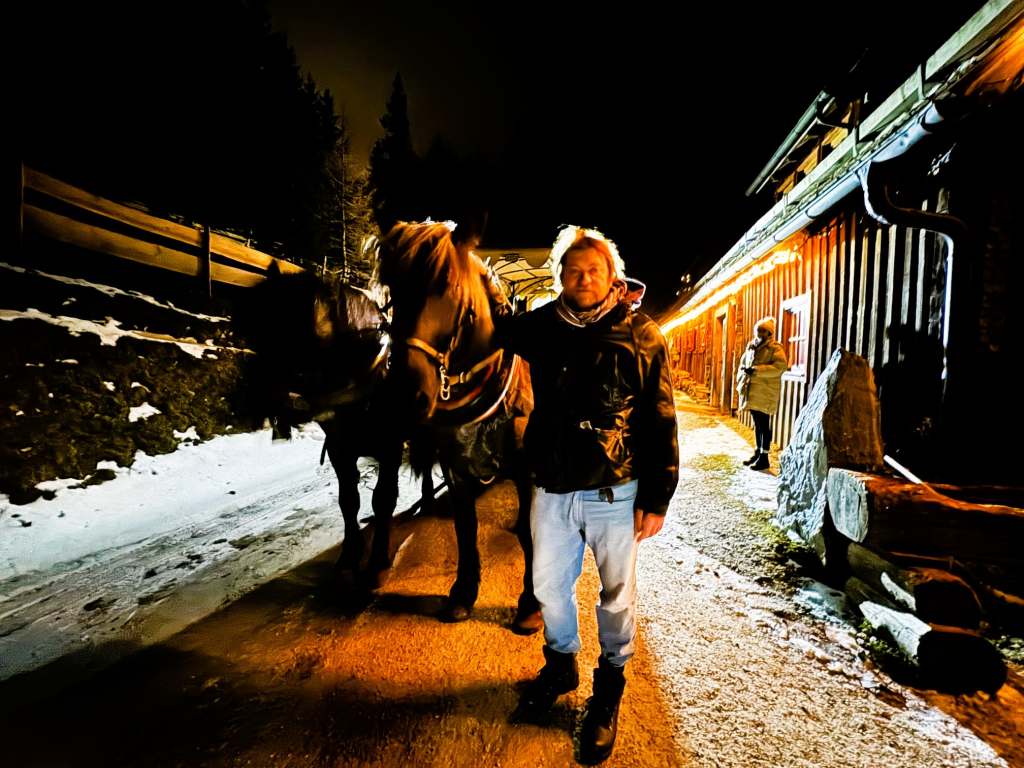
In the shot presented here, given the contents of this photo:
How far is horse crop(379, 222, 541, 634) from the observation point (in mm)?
→ 2150

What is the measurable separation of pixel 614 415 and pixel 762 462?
19.2 feet

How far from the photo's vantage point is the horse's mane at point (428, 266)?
2211 millimetres

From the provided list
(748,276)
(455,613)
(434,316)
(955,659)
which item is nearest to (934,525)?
(955,659)

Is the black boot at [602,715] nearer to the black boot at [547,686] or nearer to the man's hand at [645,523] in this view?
the black boot at [547,686]

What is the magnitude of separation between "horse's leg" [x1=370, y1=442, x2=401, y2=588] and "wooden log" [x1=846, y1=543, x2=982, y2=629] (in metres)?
3.40

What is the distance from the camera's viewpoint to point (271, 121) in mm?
18516

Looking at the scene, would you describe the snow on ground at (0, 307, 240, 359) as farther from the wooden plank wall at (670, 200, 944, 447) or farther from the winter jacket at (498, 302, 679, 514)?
the wooden plank wall at (670, 200, 944, 447)

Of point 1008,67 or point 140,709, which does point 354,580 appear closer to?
point 140,709

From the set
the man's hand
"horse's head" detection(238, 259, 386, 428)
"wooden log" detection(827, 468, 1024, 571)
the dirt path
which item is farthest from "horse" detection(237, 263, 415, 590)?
"wooden log" detection(827, 468, 1024, 571)

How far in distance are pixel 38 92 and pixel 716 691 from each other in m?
18.2

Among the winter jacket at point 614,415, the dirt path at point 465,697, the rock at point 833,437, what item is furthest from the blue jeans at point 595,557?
the rock at point 833,437

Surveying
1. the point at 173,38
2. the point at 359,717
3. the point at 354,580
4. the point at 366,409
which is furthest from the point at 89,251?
the point at 173,38

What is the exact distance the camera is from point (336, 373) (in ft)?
9.92

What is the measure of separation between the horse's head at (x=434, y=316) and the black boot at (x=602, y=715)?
153 cm
